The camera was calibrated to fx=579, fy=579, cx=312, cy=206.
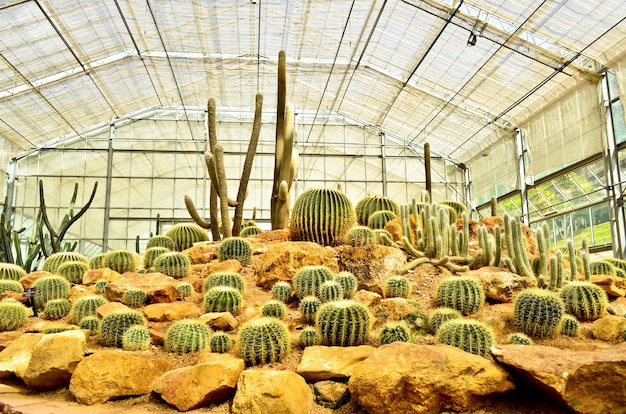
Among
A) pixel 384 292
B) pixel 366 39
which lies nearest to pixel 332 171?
pixel 366 39

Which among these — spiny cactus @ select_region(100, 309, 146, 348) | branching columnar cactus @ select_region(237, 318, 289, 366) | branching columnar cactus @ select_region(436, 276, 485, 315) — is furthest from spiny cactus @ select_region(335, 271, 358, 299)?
spiny cactus @ select_region(100, 309, 146, 348)

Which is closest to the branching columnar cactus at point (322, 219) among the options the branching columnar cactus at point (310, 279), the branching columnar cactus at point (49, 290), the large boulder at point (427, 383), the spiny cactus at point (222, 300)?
the branching columnar cactus at point (310, 279)

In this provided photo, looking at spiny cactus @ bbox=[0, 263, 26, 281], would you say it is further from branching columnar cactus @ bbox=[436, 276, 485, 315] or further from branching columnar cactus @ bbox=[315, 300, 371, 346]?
branching columnar cactus @ bbox=[436, 276, 485, 315]

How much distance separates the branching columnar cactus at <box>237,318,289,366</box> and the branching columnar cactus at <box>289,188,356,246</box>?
3588 mm

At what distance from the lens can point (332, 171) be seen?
1099 inches

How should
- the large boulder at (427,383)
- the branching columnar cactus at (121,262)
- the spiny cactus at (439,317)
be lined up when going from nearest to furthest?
the large boulder at (427,383) → the spiny cactus at (439,317) → the branching columnar cactus at (121,262)

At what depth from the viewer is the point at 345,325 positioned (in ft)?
18.6

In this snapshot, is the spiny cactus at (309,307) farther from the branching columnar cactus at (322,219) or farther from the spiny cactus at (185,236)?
the spiny cactus at (185,236)

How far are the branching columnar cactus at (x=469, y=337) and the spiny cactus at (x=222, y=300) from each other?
269 cm

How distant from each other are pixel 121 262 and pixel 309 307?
4.59 m

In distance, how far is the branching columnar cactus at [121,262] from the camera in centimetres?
984

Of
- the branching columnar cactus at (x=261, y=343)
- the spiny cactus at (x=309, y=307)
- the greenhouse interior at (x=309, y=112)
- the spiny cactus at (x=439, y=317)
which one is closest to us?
the branching columnar cactus at (x=261, y=343)

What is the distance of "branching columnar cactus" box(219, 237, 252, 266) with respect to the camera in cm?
905

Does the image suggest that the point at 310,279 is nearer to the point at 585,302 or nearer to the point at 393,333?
the point at 393,333
